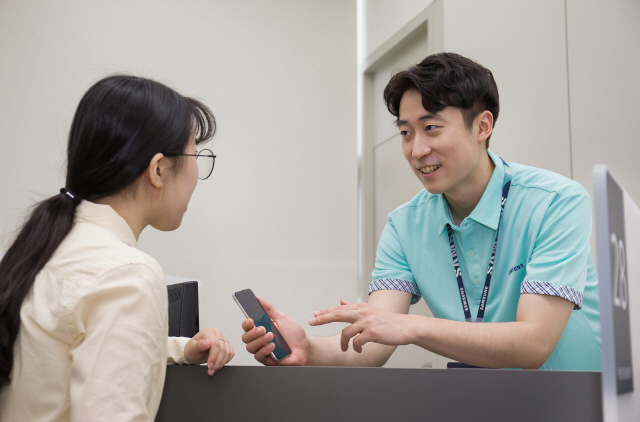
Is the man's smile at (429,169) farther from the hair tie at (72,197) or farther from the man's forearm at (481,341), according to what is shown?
the hair tie at (72,197)

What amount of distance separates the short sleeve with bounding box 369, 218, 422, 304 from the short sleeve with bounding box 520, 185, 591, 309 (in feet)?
1.16

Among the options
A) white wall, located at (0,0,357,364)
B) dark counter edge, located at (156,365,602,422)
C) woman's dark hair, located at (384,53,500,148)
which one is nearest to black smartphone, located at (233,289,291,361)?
dark counter edge, located at (156,365,602,422)

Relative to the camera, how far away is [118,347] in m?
0.69

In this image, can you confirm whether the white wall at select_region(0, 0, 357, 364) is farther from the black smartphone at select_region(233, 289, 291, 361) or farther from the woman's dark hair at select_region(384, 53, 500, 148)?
the black smartphone at select_region(233, 289, 291, 361)

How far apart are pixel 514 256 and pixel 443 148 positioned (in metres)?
0.32

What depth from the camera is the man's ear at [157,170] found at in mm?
933

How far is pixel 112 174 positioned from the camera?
89 cm

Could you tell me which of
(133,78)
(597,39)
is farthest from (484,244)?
(597,39)

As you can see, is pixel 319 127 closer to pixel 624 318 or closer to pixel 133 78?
pixel 133 78

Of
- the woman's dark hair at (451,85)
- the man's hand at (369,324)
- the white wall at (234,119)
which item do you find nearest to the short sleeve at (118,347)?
the man's hand at (369,324)

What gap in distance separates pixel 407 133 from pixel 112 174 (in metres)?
0.84

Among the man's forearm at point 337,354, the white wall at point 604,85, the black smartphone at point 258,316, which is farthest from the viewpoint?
the white wall at point 604,85

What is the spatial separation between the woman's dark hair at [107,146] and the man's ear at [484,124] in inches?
32.7

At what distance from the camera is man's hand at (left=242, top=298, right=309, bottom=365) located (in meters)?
1.02
